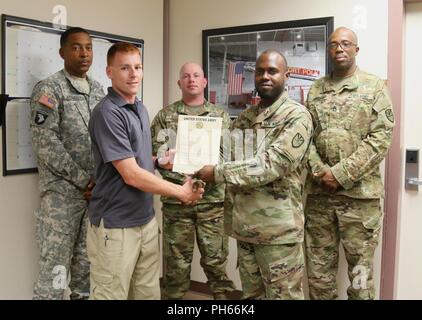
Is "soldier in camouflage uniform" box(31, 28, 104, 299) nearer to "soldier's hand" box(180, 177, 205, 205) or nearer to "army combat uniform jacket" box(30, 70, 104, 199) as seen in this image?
Result: "army combat uniform jacket" box(30, 70, 104, 199)

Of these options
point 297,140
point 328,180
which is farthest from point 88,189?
point 328,180

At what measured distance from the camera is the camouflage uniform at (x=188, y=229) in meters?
2.52

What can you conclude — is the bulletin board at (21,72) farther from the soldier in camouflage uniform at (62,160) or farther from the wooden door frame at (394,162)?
the wooden door frame at (394,162)

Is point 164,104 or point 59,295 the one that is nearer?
point 59,295

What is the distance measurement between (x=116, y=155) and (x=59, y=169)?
2.01ft

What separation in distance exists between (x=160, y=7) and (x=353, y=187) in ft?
6.24

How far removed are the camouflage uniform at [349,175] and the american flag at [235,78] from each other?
0.65m

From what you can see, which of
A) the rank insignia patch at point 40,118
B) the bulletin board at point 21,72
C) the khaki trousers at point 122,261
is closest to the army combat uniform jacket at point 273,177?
the khaki trousers at point 122,261

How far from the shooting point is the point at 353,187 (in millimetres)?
2186

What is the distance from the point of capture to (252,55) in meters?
2.81

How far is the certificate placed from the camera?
6.31 feet
